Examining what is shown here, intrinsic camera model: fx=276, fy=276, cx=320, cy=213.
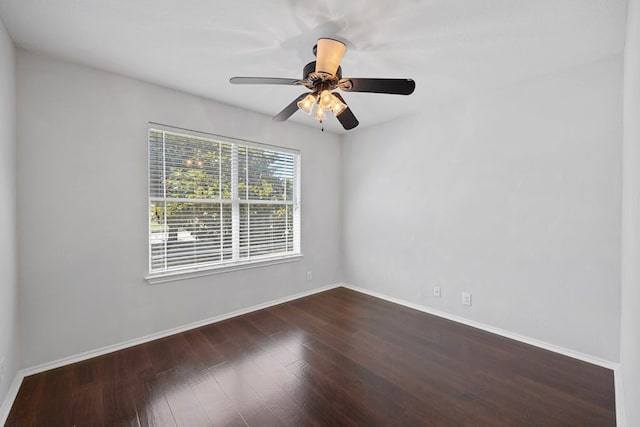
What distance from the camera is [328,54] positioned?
5.78 ft

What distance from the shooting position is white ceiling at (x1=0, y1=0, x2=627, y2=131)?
1.67m

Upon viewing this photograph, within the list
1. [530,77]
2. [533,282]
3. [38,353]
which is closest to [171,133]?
[38,353]

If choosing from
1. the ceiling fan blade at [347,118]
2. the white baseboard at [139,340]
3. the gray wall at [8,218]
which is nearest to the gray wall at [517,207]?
the ceiling fan blade at [347,118]

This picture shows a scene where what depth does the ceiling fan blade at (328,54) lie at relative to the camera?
1.70m

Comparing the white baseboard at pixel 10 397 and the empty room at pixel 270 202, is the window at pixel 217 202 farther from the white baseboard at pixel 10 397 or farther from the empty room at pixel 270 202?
the white baseboard at pixel 10 397

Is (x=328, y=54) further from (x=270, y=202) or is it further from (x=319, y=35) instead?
(x=270, y=202)

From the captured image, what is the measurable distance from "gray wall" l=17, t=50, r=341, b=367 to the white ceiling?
9.3 inches

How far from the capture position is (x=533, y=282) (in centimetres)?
259

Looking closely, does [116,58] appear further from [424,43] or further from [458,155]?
[458,155]

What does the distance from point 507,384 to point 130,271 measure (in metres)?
3.25

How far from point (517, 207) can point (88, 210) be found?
3901 mm

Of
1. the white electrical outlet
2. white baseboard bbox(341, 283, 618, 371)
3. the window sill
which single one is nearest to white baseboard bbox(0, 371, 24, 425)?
the window sill

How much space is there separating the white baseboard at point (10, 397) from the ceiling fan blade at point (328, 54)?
2.92m

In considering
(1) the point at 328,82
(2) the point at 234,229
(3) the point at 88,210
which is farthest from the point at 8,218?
(1) the point at 328,82
